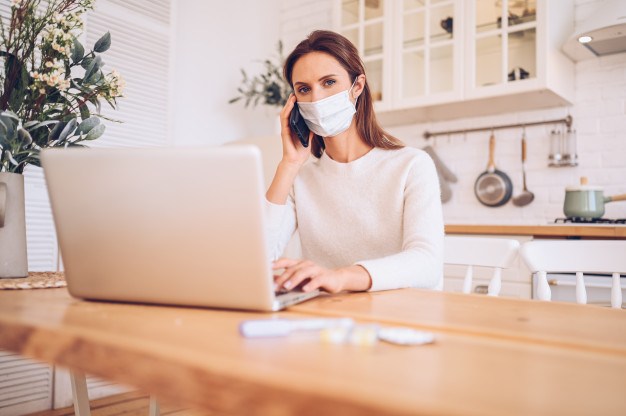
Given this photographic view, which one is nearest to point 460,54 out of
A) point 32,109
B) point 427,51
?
point 427,51

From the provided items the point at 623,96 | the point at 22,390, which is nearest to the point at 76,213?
the point at 22,390

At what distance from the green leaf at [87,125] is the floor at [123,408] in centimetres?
138

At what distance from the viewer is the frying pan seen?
293 centimetres

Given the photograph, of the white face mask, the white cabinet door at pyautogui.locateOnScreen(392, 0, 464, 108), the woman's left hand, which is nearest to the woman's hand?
the woman's left hand

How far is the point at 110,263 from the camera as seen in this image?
722mm

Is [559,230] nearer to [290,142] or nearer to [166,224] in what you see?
[290,142]

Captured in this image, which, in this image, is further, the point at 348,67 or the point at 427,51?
the point at 427,51

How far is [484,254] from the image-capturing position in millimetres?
1349

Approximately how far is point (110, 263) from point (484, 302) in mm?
553

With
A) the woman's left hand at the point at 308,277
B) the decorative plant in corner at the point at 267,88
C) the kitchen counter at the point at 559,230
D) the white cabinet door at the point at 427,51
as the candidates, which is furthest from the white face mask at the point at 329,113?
the decorative plant in corner at the point at 267,88

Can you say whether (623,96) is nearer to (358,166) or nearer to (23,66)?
(358,166)

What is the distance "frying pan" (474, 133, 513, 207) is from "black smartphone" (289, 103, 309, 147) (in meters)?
1.73

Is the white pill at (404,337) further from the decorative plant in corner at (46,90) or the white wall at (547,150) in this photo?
the white wall at (547,150)

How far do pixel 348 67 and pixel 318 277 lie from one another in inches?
33.9
